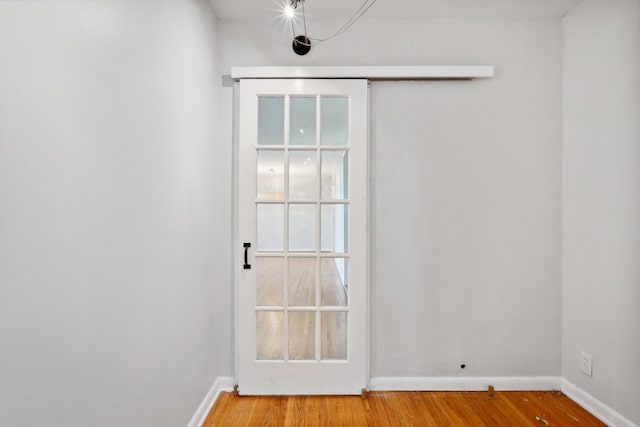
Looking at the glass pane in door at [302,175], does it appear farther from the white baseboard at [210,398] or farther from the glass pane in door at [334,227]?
the white baseboard at [210,398]

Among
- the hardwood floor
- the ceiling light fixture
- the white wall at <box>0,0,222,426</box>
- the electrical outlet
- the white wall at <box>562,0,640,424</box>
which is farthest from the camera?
the ceiling light fixture

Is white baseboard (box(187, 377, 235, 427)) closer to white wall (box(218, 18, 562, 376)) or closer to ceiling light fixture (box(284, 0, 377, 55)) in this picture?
white wall (box(218, 18, 562, 376))

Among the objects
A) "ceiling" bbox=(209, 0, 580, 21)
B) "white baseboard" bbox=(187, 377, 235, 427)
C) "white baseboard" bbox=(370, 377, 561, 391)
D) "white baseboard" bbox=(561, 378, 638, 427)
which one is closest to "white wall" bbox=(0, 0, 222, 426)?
"white baseboard" bbox=(187, 377, 235, 427)

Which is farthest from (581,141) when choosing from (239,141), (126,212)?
(126,212)

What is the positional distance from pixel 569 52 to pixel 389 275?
77.4 inches

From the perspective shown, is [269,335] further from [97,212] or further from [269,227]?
[97,212]

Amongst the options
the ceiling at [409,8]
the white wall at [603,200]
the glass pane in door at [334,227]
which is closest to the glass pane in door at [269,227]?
the glass pane in door at [334,227]

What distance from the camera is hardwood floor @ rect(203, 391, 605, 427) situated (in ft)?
6.64

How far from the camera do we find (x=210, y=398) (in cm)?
219

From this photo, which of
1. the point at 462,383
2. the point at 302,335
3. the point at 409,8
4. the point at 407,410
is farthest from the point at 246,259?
the point at 409,8

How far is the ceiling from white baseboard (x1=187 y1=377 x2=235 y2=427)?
252 centimetres

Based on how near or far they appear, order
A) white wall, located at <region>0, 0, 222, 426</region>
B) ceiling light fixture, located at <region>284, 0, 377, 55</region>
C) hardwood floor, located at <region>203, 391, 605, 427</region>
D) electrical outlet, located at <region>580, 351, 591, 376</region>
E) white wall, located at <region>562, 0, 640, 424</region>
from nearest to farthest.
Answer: white wall, located at <region>0, 0, 222, 426</region> < white wall, located at <region>562, 0, 640, 424</region> < hardwood floor, located at <region>203, 391, 605, 427</region> < electrical outlet, located at <region>580, 351, 591, 376</region> < ceiling light fixture, located at <region>284, 0, 377, 55</region>

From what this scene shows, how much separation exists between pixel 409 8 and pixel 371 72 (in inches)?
A: 18.7

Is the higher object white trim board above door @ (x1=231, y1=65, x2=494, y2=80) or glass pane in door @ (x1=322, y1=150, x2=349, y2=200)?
white trim board above door @ (x1=231, y1=65, x2=494, y2=80)
